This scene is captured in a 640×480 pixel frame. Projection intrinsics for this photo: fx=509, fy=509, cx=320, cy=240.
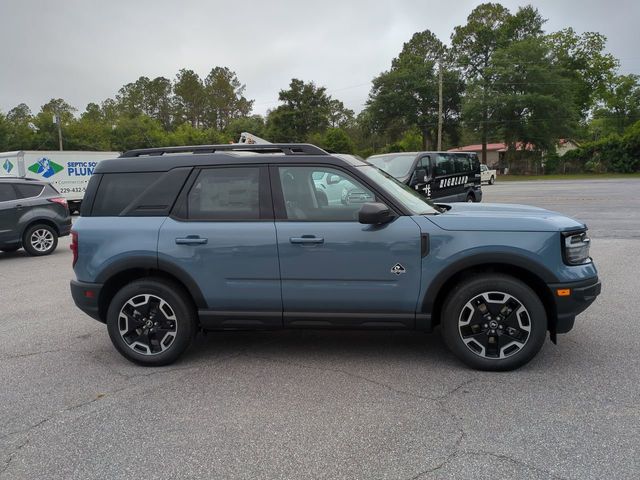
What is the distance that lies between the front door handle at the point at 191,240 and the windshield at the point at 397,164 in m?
8.89

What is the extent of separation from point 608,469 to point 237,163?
334 centimetres

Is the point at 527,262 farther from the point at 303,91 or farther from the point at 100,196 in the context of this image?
the point at 303,91

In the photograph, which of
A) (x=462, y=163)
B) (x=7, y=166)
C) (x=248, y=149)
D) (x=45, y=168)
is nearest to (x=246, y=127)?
(x=45, y=168)

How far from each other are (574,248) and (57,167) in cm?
2025

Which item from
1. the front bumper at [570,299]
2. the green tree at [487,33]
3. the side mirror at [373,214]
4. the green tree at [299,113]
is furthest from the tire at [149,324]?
the green tree at [487,33]

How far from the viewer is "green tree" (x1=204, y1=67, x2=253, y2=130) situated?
92.7 meters

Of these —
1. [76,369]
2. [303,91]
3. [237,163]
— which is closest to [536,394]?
[237,163]

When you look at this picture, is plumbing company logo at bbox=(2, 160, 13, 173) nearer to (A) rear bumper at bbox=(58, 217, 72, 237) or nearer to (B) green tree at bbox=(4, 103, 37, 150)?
(A) rear bumper at bbox=(58, 217, 72, 237)

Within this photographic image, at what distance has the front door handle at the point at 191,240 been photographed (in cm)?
420

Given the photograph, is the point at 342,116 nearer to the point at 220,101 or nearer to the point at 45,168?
the point at 220,101

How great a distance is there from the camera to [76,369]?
4.36 meters

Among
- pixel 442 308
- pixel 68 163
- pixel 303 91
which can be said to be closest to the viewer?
pixel 442 308

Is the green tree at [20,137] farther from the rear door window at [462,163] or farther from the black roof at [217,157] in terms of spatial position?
the black roof at [217,157]

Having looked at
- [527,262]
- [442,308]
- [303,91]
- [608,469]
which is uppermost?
[303,91]
